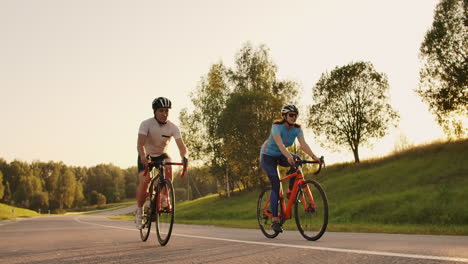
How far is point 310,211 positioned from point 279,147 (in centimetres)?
117

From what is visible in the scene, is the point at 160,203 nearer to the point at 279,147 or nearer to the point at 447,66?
the point at 279,147

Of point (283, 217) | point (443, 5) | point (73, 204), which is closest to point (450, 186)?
point (443, 5)

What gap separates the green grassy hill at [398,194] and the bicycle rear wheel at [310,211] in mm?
4361

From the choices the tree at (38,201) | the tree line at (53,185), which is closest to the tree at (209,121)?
the tree line at (53,185)

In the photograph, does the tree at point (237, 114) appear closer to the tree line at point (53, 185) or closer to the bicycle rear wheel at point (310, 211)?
the bicycle rear wheel at point (310, 211)

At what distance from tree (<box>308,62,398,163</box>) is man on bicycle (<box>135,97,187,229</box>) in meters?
37.3

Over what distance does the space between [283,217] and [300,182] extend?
29.2 inches

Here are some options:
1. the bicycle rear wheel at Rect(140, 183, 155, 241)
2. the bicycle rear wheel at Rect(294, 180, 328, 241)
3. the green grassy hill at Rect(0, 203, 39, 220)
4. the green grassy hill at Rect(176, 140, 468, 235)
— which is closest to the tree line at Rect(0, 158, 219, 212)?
the green grassy hill at Rect(0, 203, 39, 220)

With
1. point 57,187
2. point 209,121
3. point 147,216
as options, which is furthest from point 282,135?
point 57,187

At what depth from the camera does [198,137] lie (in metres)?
54.9

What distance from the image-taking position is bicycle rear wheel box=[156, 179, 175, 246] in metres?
7.40

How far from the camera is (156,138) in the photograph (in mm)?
8055

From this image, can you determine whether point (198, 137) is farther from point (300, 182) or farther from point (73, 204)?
point (73, 204)

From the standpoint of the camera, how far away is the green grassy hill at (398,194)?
19.8m
